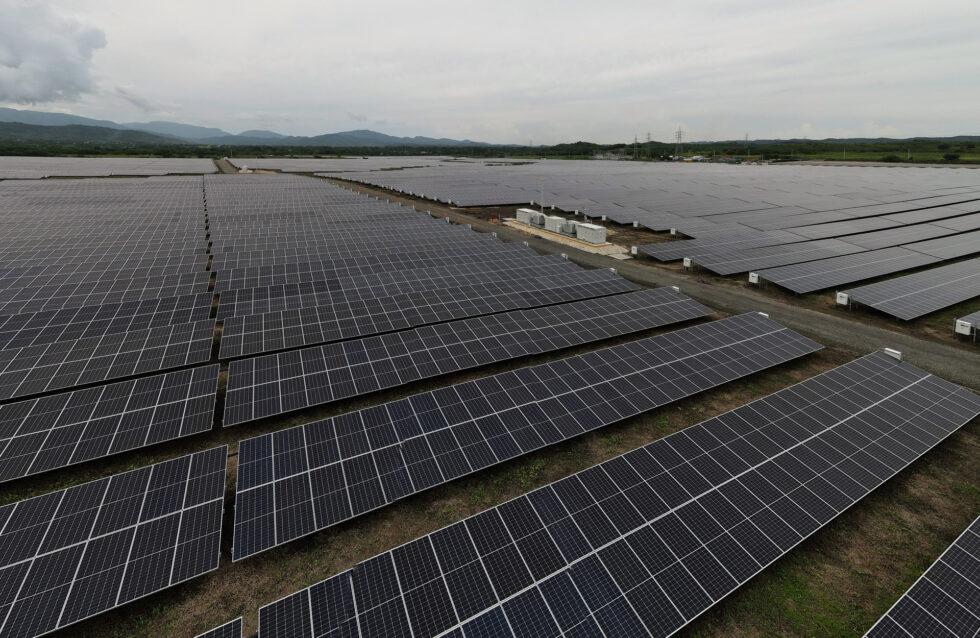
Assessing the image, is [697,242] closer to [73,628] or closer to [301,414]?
[301,414]

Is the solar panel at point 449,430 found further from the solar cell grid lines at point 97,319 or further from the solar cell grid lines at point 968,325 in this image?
the solar cell grid lines at point 97,319

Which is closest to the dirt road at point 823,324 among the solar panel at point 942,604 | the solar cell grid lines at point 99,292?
the solar panel at point 942,604

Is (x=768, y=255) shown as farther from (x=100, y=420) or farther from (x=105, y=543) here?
(x=100, y=420)

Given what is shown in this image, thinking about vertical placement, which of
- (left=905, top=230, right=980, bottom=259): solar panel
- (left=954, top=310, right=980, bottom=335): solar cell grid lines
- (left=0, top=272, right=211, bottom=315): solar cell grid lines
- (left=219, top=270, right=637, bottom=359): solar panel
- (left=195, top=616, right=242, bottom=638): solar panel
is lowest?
(left=195, top=616, right=242, bottom=638): solar panel

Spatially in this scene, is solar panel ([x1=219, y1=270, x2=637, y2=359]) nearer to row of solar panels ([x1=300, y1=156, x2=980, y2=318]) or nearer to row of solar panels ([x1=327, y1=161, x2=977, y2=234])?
row of solar panels ([x1=300, y1=156, x2=980, y2=318])

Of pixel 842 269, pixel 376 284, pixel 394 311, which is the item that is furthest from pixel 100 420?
pixel 842 269

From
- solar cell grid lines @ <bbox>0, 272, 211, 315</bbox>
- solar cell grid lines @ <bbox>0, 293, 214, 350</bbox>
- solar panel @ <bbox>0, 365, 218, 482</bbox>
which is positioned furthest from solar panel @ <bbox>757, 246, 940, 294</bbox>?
solar cell grid lines @ <bbox>0, 272, 211, 315</bbox>
